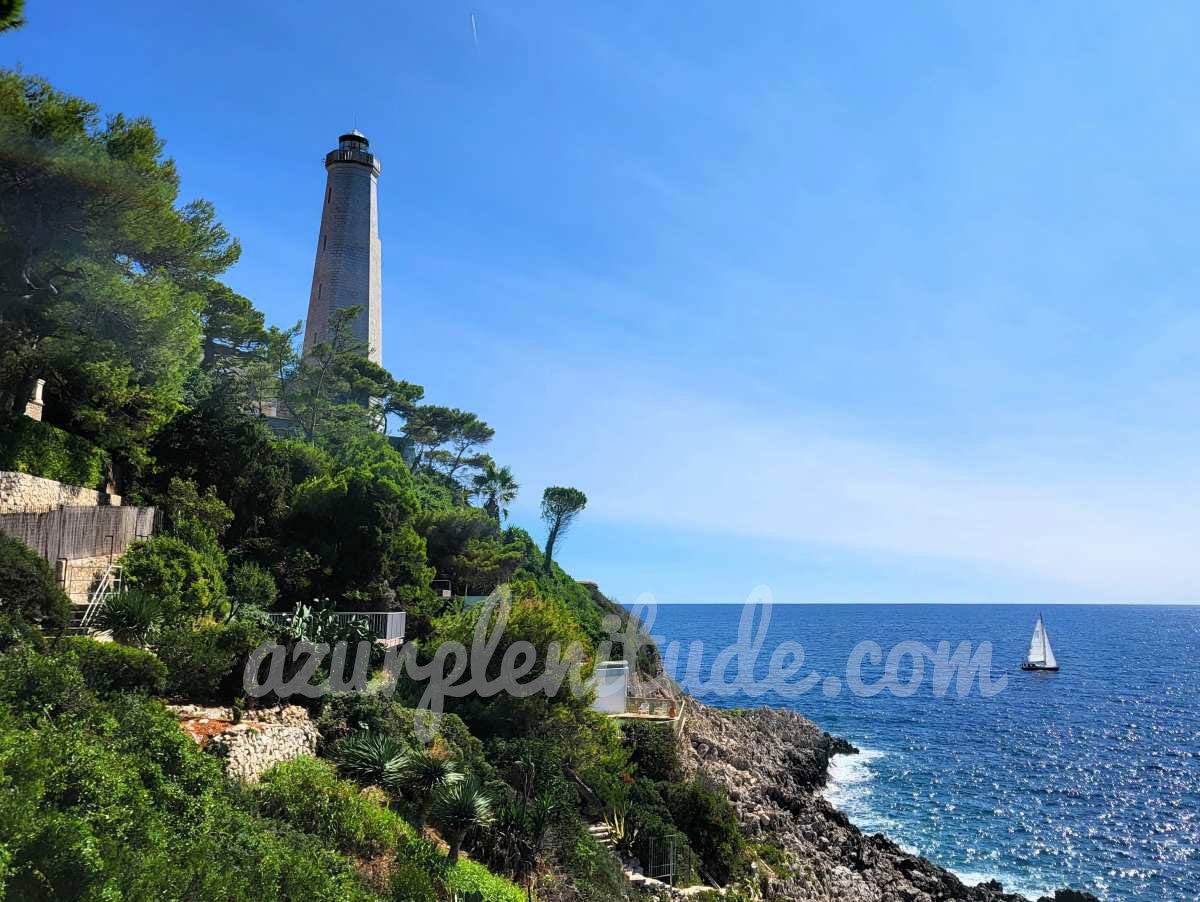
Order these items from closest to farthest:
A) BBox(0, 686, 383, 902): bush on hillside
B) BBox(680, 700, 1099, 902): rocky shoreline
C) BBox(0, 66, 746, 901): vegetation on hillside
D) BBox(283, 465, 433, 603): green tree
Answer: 1. BBox(0, 686, 383, 902): bush on hillside
2. BBox(0, 66, 746, 901): vegetation on hillside
3. BBox(680, 700, 1099, 902): rocky shoreline
4. BBox(283, 465, 433, 603): green tree

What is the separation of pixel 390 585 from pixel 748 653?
339ft

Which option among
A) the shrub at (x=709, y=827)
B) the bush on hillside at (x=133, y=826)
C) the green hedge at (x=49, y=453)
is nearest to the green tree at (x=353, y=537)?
the green hedge at (x=49, y=453)

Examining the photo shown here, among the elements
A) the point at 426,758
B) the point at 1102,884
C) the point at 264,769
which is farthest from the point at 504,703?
the point at 1102,884

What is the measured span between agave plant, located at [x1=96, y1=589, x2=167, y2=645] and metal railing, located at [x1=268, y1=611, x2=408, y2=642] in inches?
205

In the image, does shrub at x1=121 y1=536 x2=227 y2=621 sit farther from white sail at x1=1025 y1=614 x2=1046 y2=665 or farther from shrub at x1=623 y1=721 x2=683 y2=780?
white sail at x1=1025 y1=614 x2=1046 y2=665

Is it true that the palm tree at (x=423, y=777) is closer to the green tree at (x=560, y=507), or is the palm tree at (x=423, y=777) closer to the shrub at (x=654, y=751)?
the shrub at (x=654, y=751)

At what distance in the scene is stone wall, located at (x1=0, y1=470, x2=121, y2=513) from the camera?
19.9 m

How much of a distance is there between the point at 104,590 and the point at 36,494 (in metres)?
3.61

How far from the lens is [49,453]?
72.9ft

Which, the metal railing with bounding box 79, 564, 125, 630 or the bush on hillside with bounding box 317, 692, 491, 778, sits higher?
the metal railing with bounding box 79, 564, 125, 630

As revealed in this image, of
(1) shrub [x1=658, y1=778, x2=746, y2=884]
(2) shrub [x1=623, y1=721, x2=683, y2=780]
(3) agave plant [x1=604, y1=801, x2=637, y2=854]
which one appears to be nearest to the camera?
(3) agave plant [x1=604, y1=801, x2=637, y2=854]

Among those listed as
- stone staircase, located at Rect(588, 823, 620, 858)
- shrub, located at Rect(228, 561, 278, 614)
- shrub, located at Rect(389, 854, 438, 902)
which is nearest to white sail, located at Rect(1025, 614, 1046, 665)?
stone staircase, located at Rect(588, 823, 620, 858)

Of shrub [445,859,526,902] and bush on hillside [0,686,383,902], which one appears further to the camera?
shrub [445,859,526,902]

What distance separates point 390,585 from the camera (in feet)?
99.3
